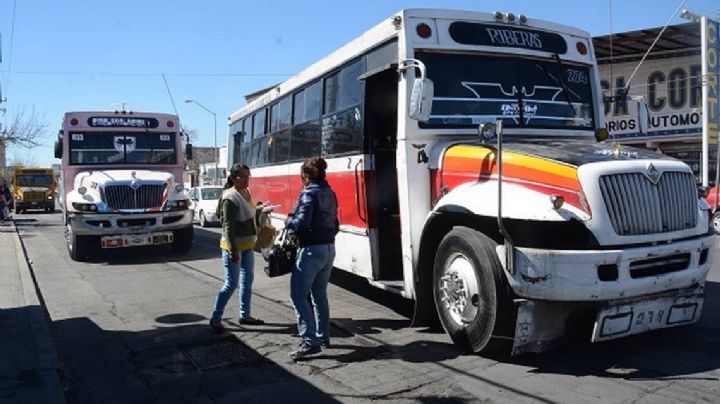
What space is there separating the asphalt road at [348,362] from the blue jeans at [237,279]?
24 centimetres

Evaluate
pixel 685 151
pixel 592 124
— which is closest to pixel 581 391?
pixel 592 124

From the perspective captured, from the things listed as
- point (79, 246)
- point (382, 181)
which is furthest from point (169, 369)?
point (79, 246)

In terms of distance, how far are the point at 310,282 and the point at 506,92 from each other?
276 cm

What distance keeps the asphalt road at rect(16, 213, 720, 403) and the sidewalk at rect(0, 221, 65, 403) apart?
0.61 feet

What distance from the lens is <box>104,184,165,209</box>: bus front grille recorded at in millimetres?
12242

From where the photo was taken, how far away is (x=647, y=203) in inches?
187

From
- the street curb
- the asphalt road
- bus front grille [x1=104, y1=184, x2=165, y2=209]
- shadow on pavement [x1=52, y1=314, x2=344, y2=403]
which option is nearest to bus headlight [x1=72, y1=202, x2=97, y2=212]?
bus front grille [x1=104, y1=184, x2=165, y2=209]

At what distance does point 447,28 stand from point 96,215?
8.67 metres

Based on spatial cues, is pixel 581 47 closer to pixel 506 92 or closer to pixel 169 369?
pixel 506 92

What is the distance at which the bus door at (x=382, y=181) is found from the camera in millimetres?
6711

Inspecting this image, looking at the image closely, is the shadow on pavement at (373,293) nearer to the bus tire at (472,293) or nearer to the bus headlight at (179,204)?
the bus tire at (472,293)

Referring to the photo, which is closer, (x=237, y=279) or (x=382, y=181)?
(x=237, y=279)

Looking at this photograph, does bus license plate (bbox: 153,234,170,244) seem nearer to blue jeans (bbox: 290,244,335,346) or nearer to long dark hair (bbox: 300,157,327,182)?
blue jeans (bbox: 290,244,335,346)

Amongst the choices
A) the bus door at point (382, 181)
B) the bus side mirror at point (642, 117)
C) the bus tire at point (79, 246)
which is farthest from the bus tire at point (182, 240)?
the bus side mirror at point (642, 117)
